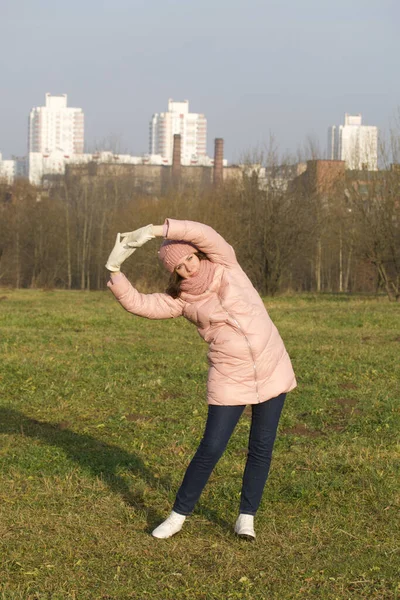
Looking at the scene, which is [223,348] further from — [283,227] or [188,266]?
[283,227]

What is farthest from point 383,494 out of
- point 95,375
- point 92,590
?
point 95,375

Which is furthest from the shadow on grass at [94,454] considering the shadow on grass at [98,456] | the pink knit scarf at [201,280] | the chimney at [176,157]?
the chimney at [176,157]

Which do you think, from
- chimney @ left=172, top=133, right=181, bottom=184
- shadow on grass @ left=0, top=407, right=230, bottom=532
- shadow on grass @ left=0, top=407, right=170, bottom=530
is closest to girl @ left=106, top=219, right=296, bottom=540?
shadow on grass @ left=0, top=407, right=230, bottom=532

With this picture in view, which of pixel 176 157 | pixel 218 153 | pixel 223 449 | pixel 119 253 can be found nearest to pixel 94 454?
pixel 223 449

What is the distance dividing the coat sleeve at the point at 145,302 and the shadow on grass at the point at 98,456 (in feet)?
4.39

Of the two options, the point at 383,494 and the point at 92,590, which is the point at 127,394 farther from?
the point at 92,590

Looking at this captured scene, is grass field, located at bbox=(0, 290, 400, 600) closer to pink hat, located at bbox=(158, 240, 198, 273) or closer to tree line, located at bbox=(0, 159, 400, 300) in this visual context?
pink hat, located at bbox=(158, 240, 198, 273)

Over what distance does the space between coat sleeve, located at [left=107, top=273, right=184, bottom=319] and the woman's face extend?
0.26 m

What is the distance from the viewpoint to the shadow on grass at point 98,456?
18.1ft

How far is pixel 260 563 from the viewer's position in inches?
178

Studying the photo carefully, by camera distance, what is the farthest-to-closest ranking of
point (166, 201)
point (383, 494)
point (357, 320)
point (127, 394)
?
point (166, 201), point (357, 320), point (127, 394), point (383, 494)

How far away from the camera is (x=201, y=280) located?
476 centimetres

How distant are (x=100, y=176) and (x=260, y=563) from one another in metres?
60.2

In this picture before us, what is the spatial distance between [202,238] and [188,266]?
0.19m
